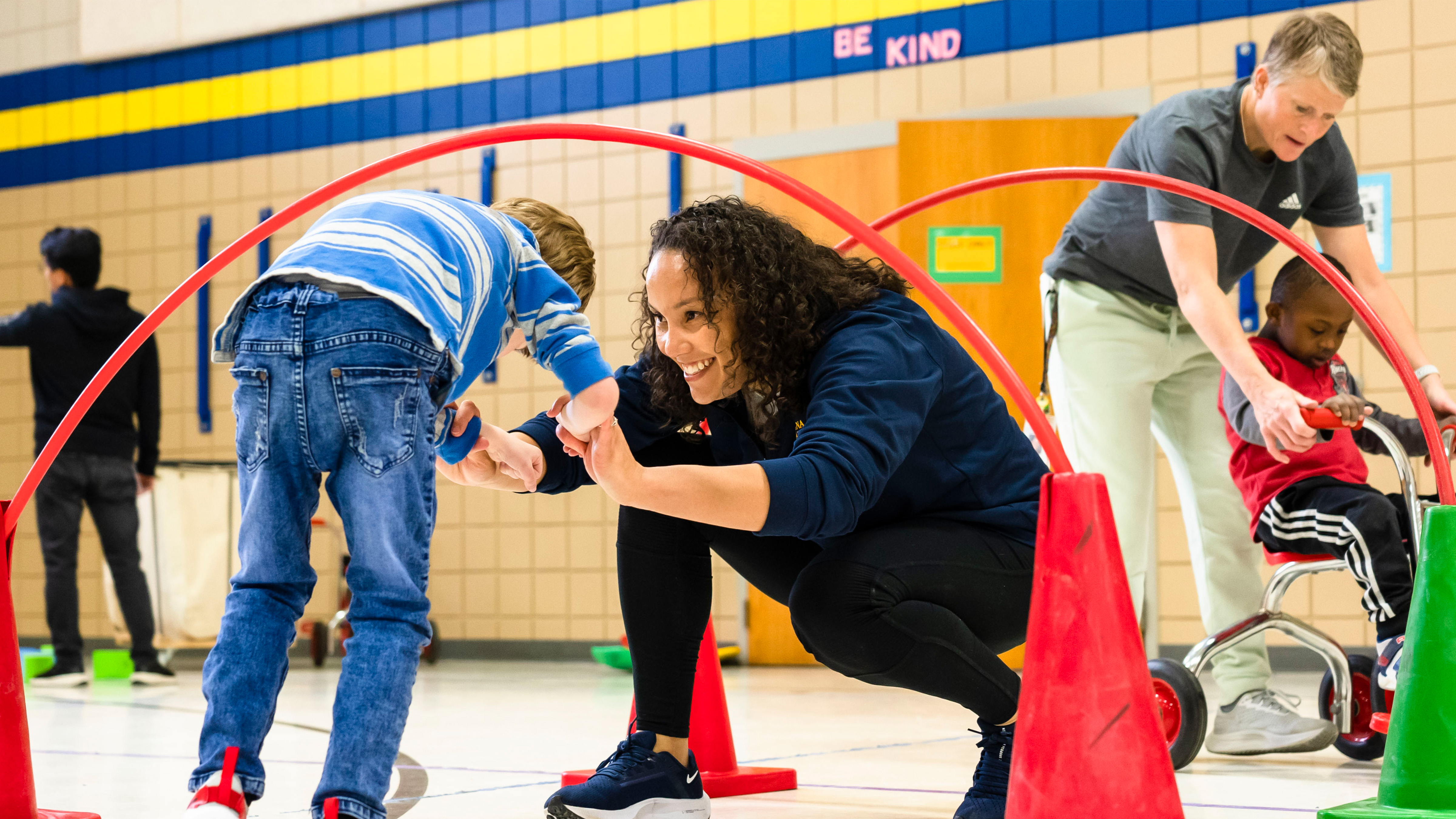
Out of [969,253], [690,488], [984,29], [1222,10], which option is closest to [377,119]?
[984,29]

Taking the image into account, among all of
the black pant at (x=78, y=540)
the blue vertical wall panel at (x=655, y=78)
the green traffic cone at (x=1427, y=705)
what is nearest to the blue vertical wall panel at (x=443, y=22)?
the blue vertical wall panel at (x=655, y=78)

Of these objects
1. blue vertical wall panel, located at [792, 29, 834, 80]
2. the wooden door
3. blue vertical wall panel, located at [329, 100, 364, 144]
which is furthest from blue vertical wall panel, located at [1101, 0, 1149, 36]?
blue vertical wall panel, located at [329, 100, 364, 144]

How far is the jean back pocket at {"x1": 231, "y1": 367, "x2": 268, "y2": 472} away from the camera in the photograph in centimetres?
157

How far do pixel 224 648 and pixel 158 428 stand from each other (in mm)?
3849

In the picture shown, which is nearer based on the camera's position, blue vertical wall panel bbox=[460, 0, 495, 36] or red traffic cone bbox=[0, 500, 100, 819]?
red traffic cone bbox=[0, 500, 100, 819]

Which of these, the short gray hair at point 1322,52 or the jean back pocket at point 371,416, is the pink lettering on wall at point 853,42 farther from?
the jean back pocket at point 371,416

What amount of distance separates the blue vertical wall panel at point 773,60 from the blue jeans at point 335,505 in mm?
4379

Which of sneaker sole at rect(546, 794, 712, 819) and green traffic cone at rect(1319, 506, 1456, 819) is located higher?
green traffic cone at rect(1319, 506, 1456, 819)

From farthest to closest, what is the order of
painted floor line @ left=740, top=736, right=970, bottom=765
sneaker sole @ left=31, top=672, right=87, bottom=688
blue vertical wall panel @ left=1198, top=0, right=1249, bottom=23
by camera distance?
1. blue vertical wall panel @ left=1198, top=0, right=1249, bottom=23
2. sneaker sole @ left=31, top=672, right=87, bottom=688
3. painted floor line @ left=740, top=736, right=970, bottom=765

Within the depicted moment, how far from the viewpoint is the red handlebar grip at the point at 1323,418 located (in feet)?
6.71

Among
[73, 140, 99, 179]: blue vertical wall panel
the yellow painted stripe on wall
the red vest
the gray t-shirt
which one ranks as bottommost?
the red vest

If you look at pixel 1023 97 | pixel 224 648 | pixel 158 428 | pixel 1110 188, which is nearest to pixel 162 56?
pixel 158 428

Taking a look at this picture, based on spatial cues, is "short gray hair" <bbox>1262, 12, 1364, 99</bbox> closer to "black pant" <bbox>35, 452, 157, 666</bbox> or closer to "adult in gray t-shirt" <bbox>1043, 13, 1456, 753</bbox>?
"adult in gray t-shirt" <bbox>1043, 13, 1456, 753</bbox>

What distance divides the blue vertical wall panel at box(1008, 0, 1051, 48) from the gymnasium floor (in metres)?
2.55
